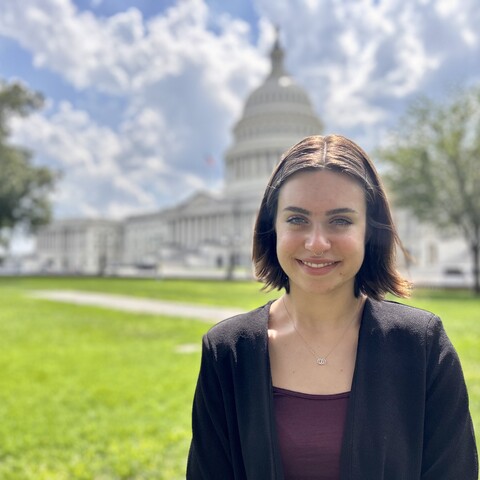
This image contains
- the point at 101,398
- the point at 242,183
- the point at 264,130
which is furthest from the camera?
the point at 242,183

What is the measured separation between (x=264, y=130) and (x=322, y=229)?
299 feet

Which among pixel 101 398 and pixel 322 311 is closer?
pixel 322 311

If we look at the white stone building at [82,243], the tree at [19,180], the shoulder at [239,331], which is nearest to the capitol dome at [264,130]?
the white stone building at [82,243]

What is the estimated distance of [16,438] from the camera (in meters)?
5.25

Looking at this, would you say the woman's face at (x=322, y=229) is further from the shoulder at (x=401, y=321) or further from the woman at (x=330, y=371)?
the shoulder at (x=401, y=321)

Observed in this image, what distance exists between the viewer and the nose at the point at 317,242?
6.11 ft

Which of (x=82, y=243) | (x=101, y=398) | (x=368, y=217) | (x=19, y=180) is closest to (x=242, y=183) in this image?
(x=82, y=243)

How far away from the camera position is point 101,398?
6.73 meters

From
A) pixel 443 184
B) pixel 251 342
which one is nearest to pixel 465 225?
pixel 443 184

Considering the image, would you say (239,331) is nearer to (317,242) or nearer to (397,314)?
(317,242)

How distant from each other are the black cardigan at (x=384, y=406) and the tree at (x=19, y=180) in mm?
41261

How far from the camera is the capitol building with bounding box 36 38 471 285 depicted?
257ft

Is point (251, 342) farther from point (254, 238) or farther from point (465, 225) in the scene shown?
point (465, 225)

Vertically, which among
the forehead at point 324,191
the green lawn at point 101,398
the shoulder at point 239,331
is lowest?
the green lawn at point 101,398
